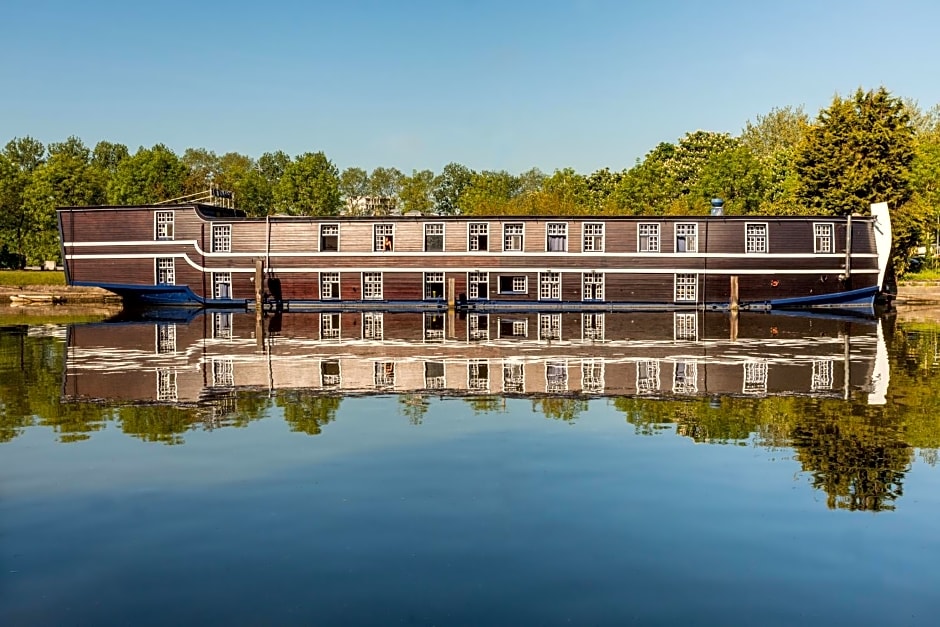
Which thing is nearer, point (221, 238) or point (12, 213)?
point (221, 238)

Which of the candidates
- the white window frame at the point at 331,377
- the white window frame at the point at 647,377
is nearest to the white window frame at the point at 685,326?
the white window frame at the point at 647,377

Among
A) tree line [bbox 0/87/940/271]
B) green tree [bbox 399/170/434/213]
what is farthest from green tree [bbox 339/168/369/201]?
green tree [bbox 399/170/434/213]

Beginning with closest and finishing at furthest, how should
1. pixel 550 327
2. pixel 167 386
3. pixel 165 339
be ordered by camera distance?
pixel 167 386 < pixel 165 339 < pixel 550 327

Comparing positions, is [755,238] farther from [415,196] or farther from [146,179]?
[146,179]

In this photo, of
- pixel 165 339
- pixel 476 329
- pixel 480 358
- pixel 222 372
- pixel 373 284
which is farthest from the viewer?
pixel 373 284

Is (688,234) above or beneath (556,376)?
above

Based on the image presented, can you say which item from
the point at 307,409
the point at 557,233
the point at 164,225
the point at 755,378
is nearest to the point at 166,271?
the point at 164,225

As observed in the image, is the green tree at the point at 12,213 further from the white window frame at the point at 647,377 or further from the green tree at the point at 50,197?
the white window frame at the point at 647,377

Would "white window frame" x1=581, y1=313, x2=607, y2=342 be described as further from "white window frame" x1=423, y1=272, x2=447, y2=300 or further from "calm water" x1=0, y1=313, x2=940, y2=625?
"white window frame" x1=423, y1=272, x2=447, y2=300

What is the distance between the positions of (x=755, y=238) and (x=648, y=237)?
21.2ft

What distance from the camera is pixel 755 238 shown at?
182 feet

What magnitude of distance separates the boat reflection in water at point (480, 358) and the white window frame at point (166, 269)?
572 inches

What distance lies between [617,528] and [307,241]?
164 feet

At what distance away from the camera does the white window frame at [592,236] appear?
186 feet
